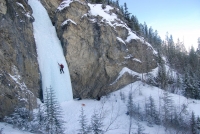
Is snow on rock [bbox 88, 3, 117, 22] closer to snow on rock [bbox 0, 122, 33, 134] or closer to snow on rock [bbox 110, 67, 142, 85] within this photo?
snow on rock [bbox 110, 67, 142, 85]

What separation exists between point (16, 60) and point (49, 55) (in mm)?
4045

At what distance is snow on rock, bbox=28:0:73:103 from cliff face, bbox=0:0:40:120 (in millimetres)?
781

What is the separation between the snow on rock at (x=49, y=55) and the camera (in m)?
15.9

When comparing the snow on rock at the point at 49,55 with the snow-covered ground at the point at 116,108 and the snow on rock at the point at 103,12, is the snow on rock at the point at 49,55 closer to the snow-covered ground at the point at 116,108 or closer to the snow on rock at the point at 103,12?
the snow-covered ground at the point at 116,108

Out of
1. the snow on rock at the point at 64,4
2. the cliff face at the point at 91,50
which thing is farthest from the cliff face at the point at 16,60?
the snow on rock at the point at 64,4

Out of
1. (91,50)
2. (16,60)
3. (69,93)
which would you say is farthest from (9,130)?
(91,50)

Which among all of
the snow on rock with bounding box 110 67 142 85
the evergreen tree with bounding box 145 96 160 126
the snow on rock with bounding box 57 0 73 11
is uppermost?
the snow on rock with bounding box 57 0 73 11

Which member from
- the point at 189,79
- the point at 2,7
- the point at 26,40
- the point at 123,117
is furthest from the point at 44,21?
the point at 189,79

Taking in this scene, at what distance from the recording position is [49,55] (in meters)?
16.8

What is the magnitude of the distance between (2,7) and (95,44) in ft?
35.8

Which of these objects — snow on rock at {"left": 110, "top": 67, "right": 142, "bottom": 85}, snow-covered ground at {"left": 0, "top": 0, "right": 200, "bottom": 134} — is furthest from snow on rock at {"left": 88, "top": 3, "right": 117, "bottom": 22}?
snow on rock at {"left": 110, "top": 67, "right": 142, "bottom": 85}

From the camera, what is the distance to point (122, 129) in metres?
14.7

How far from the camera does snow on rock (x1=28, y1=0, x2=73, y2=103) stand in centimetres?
1591

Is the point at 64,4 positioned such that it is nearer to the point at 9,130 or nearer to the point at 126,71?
the point at 126,71
